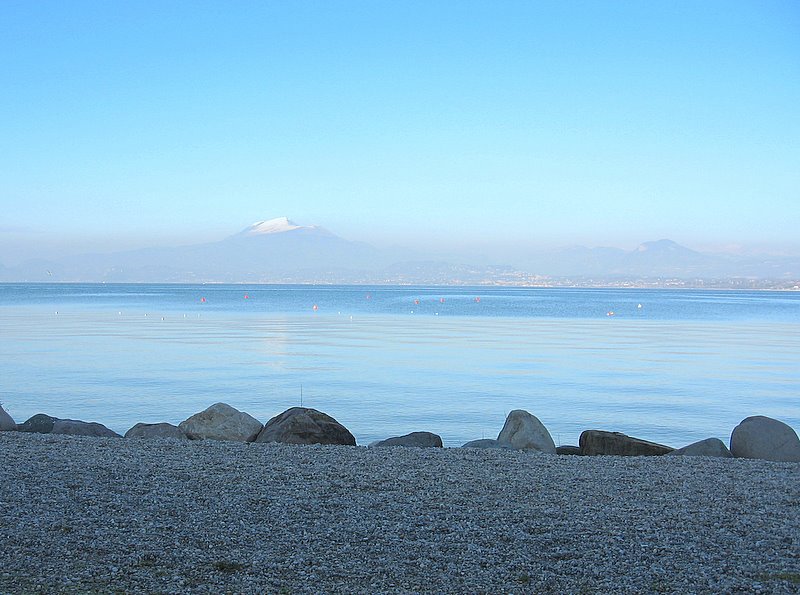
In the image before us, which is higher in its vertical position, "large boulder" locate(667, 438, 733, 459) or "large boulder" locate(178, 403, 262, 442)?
"large boulder" locate(178, 403, 262, 442)

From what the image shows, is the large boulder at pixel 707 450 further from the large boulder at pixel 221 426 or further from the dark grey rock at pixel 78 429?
the dark grey rock at pixel 78 429

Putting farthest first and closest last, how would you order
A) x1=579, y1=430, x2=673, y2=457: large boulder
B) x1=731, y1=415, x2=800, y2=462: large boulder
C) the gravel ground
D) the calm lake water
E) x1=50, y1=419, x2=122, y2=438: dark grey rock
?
the calm lake water, x1=50, y1=419, x2=122, y2=438: dark grey rock, x1=579, y1=430, x2=673, y2=457: large boulder, x1=731, y1=415, x2=800, y2=462: large boulder, the gravel ground

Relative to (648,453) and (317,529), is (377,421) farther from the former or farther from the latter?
(317,529)

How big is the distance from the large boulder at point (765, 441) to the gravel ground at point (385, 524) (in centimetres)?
123

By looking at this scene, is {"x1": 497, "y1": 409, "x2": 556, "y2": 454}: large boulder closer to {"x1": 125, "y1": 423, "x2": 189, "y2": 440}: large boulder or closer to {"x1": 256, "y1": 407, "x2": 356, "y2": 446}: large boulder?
{"x1": 256, "y1": 407, "x2": 356, "y2": 446}: large boulder

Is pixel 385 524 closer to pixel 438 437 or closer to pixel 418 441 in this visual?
pixel 418 441

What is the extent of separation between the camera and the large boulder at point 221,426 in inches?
448

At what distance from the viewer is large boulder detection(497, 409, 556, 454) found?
11.0 meters

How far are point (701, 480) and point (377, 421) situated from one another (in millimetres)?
7191

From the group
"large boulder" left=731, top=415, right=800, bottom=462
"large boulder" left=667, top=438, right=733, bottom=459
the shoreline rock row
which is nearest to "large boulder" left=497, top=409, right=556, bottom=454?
the shoreline rock row

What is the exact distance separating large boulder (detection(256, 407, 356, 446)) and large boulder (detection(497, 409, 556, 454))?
1.98 metres

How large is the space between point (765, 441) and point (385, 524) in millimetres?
6036

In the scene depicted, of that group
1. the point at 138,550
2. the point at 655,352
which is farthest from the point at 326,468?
the point at 655,352

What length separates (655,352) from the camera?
2731 centimetres
